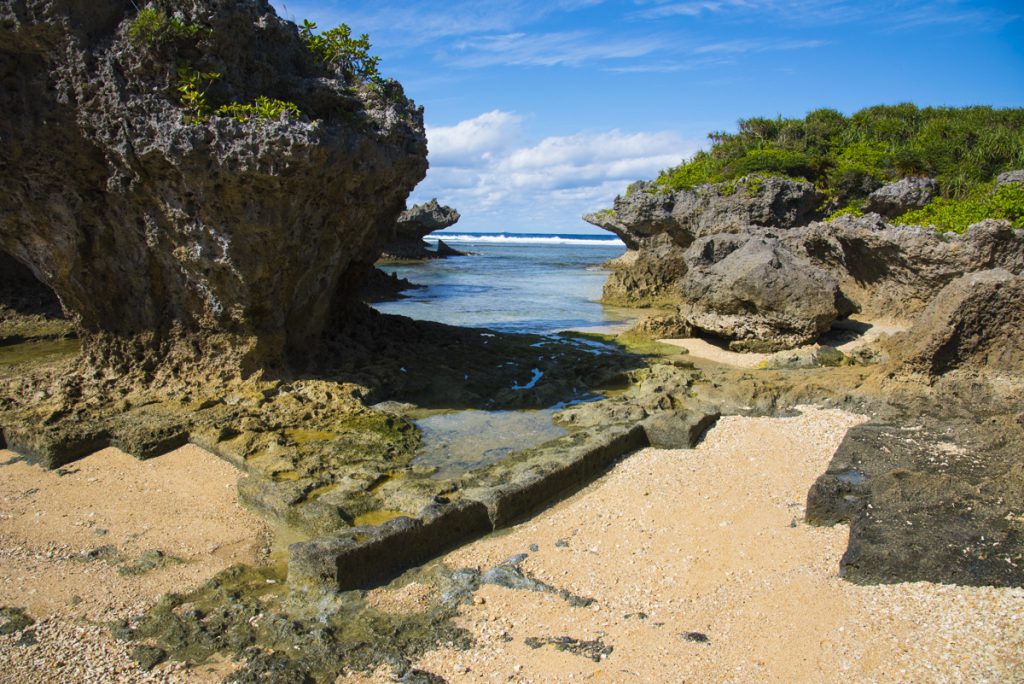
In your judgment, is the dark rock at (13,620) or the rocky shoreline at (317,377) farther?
the rocky shoreline at (317,377)

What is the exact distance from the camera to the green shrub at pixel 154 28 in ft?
31.4

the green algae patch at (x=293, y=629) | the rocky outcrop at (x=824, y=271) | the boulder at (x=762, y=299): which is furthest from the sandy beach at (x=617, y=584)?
the rocky outcrop at (x=824, y=271)

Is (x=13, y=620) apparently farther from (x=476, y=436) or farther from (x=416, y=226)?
(x=416, y=226)

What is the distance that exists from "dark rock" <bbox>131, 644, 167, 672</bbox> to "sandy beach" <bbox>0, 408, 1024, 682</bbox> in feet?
0.24

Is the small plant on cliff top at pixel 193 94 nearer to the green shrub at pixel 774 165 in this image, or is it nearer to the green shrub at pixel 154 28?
the green shrub at pixel 154 28

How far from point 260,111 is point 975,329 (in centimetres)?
1056

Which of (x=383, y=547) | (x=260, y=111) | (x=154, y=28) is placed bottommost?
(x=383, y=547)

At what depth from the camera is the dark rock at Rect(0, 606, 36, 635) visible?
567 centimetres

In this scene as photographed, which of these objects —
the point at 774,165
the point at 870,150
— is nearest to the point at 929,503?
the point at 774,165

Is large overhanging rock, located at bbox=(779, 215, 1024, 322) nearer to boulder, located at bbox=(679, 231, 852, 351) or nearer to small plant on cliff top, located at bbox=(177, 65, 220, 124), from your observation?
boulder, located at bbox=(679, 231, 852, 351)

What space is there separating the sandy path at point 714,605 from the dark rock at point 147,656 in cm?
195

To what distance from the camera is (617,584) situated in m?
6.42

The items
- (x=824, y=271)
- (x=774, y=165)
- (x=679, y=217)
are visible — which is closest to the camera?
(x=824, y=271)

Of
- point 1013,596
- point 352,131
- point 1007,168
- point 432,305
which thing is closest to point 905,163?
point 1007,168
